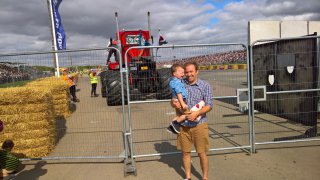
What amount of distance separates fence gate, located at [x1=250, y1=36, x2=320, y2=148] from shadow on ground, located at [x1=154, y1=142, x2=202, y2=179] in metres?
1.74

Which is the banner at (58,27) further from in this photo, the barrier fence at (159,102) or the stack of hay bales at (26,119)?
the stack of hay bales at (26,119)

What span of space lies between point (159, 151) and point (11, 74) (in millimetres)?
3518

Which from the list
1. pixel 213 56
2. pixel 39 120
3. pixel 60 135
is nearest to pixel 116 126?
pixel 60 135

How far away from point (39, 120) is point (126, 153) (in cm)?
206

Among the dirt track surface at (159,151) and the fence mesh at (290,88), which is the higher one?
the fence mesh at (290,88)

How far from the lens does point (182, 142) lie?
450cm

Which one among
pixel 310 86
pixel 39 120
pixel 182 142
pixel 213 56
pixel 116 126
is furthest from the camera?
pixel 116 126

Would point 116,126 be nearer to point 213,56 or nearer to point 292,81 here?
point 213,56

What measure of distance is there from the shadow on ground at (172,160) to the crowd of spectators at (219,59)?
72.7 inches

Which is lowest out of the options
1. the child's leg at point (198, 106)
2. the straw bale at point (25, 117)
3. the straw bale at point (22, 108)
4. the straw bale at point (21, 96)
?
the straw bale at point (25, 117)

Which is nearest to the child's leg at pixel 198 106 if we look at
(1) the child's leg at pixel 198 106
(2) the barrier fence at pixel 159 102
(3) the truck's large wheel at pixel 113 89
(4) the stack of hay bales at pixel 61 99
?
(1) the child's leg at pixel 198 106

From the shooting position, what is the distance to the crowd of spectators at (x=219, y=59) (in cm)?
567

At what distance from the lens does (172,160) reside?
5.72 m

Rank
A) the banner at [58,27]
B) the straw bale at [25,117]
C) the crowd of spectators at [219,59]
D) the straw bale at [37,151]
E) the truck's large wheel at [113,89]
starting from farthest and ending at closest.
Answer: the banner at [58,27] → the truck's large wheel at [113,89] → the straw bale at [37,151] → the straw bale at [25,117] → the crowd of spectators at [219,59]
